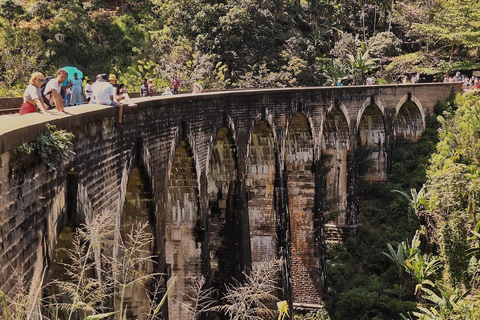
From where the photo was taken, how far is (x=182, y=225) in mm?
12844

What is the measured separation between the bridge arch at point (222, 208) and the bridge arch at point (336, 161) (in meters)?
9.01

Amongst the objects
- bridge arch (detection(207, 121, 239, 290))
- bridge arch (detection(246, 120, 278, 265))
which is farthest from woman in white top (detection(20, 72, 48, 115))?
bridge arch (detection(246, 120, 278, 265))

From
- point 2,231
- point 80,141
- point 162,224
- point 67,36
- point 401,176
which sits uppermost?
point 67,36

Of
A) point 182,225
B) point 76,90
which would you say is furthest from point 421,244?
point 76,90

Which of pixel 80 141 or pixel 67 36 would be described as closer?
pixel 80 141

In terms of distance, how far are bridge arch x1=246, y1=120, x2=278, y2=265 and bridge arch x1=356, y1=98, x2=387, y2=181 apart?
9.17 meters

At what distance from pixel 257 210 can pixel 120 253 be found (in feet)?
30.1

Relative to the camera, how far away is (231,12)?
33000 millimetres

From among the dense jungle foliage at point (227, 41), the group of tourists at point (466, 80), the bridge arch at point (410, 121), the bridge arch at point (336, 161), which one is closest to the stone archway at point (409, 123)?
the bridge arch at point (410, 121)

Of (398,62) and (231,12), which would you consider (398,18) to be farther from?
(231,12)

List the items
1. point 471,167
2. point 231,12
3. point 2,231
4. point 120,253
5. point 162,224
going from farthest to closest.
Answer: point 231,12 → point 471,167 → point 162,224 → point 120,253 → point 2,231

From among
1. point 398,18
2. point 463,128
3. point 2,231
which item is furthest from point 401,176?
point 2,231

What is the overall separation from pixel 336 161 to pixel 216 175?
32.4 ft

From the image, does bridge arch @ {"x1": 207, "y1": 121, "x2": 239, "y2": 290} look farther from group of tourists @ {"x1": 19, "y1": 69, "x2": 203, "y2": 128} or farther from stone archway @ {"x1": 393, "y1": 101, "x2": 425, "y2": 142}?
stone archway @ {"x1": 393, "y1": 101, "x2": 425, "y2": 142}
